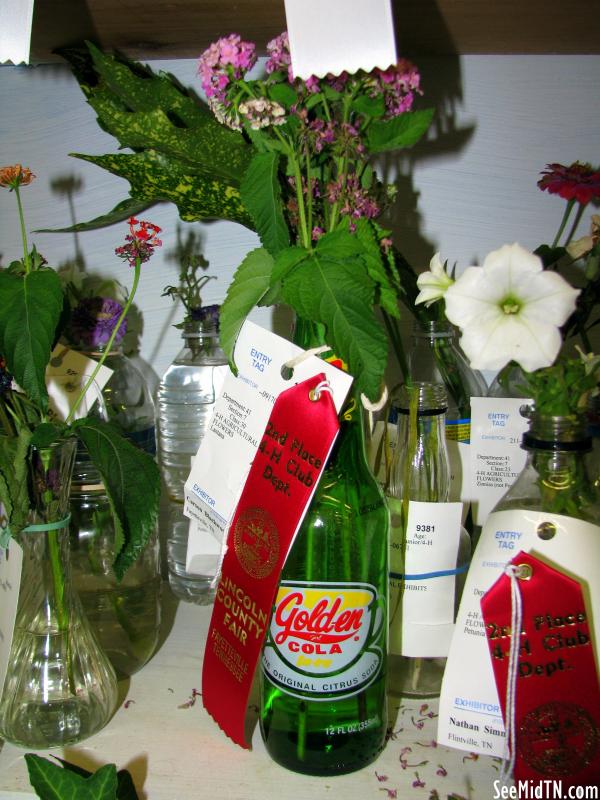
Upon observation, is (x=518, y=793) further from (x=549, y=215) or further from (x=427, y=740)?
(x=549, y=215)

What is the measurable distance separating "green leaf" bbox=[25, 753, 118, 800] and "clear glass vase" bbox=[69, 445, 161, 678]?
0.20 metres

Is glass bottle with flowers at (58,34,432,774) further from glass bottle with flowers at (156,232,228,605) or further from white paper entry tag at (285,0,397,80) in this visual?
glass bottle with flowers at (156,232,228,605)

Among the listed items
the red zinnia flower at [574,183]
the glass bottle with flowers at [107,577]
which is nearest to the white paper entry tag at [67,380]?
the glass bottle with flowers at [107,577]

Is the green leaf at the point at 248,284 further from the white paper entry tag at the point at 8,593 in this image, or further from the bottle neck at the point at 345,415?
the white paper entry tag at the point at 8,593

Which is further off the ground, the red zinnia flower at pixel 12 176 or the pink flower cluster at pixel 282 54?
the pink flower cluster at pixel 282 54

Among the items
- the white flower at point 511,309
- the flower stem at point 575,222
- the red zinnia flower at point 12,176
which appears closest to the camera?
the white flower at point 511,309

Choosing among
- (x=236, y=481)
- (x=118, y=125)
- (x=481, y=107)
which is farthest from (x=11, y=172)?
(x=481, y=107)

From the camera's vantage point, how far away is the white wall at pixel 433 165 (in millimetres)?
819

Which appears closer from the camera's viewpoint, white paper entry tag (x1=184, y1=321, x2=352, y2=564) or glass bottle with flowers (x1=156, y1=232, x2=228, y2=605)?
white paper entry tag (x1=184, y1=321, x2=352, y2=564)

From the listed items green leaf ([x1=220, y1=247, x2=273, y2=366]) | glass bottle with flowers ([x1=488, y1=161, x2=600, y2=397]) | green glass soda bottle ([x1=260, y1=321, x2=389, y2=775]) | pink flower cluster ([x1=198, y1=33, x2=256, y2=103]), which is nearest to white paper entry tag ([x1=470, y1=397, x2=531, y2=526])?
glass bottle with flowers ([x1=488, y1=161, x2=600, y2=397])

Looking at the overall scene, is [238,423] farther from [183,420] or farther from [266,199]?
[183,420]

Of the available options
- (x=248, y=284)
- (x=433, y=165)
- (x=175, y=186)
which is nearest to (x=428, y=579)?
(x=248, y=284)

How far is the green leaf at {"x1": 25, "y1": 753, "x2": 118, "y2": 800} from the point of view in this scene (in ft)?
1.52

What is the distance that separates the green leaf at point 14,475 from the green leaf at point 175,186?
22 centimetres
